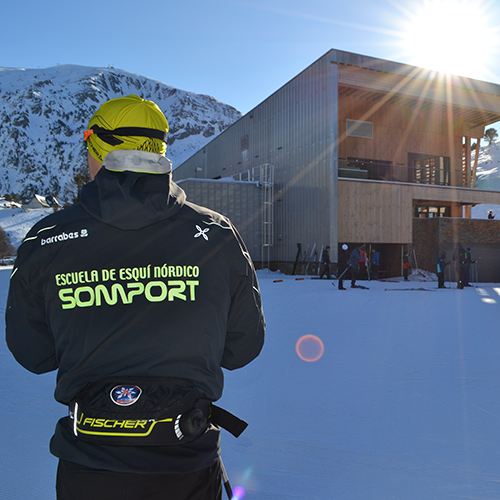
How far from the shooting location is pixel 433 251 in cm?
2070

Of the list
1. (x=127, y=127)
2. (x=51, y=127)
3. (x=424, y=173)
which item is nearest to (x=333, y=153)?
(x=424, y=173)

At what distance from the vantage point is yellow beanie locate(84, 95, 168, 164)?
1389mm

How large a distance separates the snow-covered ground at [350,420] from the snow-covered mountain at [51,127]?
120733 millimetres

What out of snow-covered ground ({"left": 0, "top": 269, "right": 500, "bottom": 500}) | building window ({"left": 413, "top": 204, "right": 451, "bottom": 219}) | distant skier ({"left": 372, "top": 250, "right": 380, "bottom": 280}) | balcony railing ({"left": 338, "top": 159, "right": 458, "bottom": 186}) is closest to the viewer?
snow-covered ground ({"left": 0, "top": 269, "right": 500, "bottom": 500})

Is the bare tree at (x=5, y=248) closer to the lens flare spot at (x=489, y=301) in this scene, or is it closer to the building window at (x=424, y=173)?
the building window at (x=424, y=173)

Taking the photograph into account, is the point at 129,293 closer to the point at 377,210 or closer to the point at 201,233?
the point at 201,233

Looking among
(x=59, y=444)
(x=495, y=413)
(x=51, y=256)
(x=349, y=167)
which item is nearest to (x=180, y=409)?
(x=59, y=444)

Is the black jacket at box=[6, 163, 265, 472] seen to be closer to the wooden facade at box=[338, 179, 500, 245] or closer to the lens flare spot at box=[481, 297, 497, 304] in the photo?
the lens flare spot at box=[481, 297, 497, 304]

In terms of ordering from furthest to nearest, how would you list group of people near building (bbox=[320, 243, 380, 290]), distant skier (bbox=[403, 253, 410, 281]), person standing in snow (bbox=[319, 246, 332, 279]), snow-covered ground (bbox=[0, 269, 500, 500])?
1. distant skier (bbox=[403, 253, 410, 281])
2. person standing in snow (bbox=[319, 246, 332, 279])
3. group of people near building (bbox=[320, 243, 380, 290])
4. snow-covered ground (bbox=[0, 269, 500, 500])

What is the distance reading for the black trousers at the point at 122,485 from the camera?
3.68 ft

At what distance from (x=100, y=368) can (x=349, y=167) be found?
19091mm

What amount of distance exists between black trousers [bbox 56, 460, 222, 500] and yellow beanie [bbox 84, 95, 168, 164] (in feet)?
3.30

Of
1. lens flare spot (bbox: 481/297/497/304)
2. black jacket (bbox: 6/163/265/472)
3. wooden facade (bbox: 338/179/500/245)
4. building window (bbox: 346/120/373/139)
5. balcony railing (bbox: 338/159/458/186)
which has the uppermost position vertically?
building window (bbox: 346/120/373/139)

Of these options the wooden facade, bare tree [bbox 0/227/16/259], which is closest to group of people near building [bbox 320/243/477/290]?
the wooden facade
